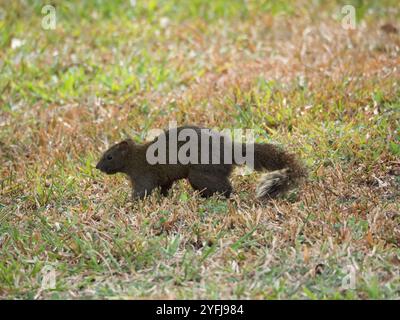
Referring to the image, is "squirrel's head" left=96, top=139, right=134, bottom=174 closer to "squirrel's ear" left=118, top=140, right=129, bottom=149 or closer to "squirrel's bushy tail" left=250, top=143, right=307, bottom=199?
"squirrel's ear" left=118, top=140, right=129, bottom=149

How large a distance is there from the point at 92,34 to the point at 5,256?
245 inches

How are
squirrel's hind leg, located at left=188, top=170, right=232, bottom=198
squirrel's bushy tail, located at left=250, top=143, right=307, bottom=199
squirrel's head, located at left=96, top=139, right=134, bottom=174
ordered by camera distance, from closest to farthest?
squirrel's bushy tail, located at left=250, top=143, right=307, bottom=199
squirrel's hind leg, located at left=188, top=170, right=232, bottom=198
squirrel's head, located at left=96, top=139, right=134, bottom=174

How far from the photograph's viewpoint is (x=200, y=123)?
820cm

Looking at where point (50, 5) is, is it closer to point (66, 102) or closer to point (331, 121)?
point (66, 102)

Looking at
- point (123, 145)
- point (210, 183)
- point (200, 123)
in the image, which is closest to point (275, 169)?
point (210, 183)

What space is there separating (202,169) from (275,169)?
600mm

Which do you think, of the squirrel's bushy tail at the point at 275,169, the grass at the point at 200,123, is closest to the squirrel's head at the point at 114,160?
the grass at the point at 200,123

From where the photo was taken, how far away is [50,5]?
475 inches

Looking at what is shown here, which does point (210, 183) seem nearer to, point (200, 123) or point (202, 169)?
point (202, 169)

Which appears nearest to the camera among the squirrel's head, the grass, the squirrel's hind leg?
the grass

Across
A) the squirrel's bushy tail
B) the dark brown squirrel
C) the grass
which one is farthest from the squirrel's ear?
the squirrel's bushy tail

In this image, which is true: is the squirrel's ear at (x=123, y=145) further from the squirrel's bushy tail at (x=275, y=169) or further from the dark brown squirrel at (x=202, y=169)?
the squirrel's bushy tail at (x=275, y=169)

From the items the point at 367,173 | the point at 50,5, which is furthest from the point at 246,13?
the point at 367,173

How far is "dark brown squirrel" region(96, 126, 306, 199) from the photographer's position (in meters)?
6.29
